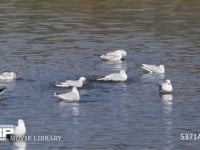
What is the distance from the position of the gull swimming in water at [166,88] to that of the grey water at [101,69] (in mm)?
193

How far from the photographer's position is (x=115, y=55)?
3541 centimetres

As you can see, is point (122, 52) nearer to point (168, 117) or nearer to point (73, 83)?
point (73, 83)

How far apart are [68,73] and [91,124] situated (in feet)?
22.6

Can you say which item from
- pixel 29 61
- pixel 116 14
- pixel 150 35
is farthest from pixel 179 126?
pixel 116 14

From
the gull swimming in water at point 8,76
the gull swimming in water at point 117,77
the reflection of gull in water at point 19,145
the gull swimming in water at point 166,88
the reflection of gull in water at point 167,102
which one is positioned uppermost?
the gull swimming in water at point 8,76

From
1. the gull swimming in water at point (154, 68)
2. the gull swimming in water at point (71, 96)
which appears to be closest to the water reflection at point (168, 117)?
the gull swimming in water at point (71, 96)

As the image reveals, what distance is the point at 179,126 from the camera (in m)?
26.0

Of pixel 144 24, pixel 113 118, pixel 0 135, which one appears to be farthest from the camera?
pixel 144 24

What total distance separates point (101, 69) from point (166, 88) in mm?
4790

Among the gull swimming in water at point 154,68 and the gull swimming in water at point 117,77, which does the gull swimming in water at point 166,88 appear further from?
the gull swimming in water at point 154,68

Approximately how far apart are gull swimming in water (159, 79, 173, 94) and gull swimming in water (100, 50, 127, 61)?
5524 millimetres

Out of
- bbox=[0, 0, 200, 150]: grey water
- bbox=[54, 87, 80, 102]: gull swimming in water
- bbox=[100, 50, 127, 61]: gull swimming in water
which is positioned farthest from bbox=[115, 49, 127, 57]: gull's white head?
bbox=[54, 87, 80, 102]: gull swimming in water

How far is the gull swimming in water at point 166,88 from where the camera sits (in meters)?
29.6

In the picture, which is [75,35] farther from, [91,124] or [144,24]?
[91,124]
